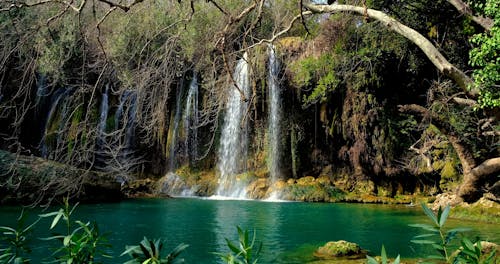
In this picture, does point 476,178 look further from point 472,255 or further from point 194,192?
point 194,192

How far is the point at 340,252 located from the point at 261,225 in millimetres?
3833

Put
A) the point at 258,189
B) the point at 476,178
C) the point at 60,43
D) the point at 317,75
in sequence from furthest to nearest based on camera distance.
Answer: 1. the point at 258,189
2. the point at 317,75
3. the point at 476,178
4. the point at 60,43

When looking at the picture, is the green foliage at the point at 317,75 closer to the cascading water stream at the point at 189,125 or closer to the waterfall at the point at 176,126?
the cascading water stream at the point at 189,125

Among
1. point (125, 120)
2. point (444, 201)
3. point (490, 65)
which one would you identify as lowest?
point (444, 201)

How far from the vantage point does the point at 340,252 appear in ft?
24.2

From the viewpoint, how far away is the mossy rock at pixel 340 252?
7.35 metres

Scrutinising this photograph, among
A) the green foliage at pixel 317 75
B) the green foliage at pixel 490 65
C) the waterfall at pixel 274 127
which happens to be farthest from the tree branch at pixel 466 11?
the waterfall at pixel 274 127

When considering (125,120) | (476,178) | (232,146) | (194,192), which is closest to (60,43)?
(125,120)

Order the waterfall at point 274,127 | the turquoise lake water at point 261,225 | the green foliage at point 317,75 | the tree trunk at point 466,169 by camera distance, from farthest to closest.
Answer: the waterfall at point 274,127, the green foliage at point 317,75, the tree trunk at point 466,169, the turquoise lake water at point 261,225

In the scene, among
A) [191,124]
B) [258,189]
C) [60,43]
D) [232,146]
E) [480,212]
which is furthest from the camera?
[191,124]

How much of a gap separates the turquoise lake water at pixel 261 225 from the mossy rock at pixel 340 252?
278 millimetres

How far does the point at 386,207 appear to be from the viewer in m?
15.7

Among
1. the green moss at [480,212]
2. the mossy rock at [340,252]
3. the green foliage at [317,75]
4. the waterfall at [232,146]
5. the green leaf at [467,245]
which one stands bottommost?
the mossy rock at [340,252]

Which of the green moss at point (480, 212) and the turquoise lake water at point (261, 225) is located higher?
the green moss at point (480, 212)
